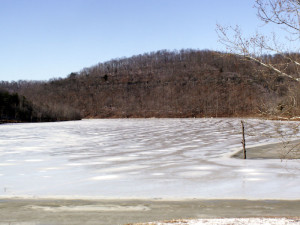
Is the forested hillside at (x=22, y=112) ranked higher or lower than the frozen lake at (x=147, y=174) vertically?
higher

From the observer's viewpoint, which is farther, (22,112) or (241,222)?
(22,112)

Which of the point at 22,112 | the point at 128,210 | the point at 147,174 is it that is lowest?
the point at 128,210

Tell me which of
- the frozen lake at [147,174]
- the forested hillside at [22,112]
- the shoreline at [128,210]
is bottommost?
the shoreline at [128,210]

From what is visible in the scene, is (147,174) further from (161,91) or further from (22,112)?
(161,91)

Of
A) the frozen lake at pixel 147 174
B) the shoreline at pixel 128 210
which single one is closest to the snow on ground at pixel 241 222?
the shoreline at pixel 128 210

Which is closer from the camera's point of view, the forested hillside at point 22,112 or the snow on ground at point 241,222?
the snow on ground at point 241,222

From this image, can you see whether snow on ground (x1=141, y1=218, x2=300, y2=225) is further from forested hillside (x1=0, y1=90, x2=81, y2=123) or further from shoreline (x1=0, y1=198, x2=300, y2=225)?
forested hillside (x1=0, y1=90, x2=81, y2=123)

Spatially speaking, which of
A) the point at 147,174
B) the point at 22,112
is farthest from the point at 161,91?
the point at 147,174

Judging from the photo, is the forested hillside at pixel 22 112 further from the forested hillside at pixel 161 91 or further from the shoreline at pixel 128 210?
the shoreline at pixel 128 210

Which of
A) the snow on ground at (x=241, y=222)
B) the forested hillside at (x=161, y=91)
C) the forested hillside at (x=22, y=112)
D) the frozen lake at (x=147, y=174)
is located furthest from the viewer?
the forested hillside at (x=161, y=91)

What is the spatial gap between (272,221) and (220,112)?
262 feet

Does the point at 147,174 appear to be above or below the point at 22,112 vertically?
below

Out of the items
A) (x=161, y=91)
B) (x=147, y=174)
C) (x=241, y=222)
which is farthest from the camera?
(x=161, y=91)

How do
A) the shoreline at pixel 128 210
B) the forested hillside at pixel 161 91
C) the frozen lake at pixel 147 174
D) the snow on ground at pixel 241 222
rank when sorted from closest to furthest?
the snow on ground at pixel 241 222 < the shoreline at pixel 128 210 < the frozen lake at pixel 147 174 < the forested hillside at pixel 161 91
